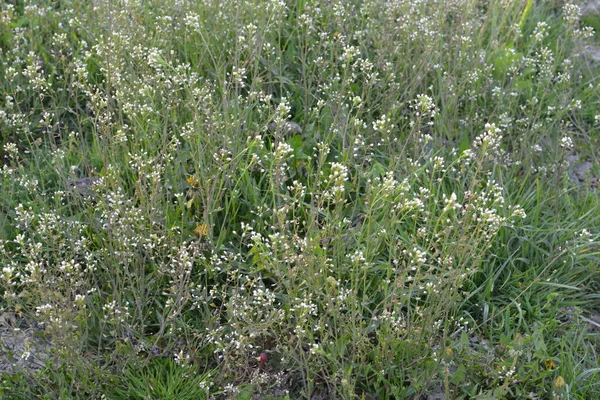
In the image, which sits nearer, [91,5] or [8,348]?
[8,348]

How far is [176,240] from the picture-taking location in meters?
3.32

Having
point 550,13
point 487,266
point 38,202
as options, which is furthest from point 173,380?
point 550,13

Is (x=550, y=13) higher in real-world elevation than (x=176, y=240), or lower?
higher

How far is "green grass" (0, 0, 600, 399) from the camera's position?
9.59ft

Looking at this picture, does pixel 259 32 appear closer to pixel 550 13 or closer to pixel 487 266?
pixel 487 266

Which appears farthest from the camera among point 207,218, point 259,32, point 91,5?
point 91,5

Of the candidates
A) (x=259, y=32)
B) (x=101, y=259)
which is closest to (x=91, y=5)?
(x=259, y=32)

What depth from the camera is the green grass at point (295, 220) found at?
2922 mm

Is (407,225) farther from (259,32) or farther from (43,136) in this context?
(43,136)

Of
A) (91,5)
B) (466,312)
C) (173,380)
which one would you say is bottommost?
(173,380)

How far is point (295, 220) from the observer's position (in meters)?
3.21

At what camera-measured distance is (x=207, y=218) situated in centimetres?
328

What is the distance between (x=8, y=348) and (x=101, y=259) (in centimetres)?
62

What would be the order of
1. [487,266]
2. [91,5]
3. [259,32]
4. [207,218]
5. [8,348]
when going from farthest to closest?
[91,5], [259,32], [487,266], [207,218], [8,348]
